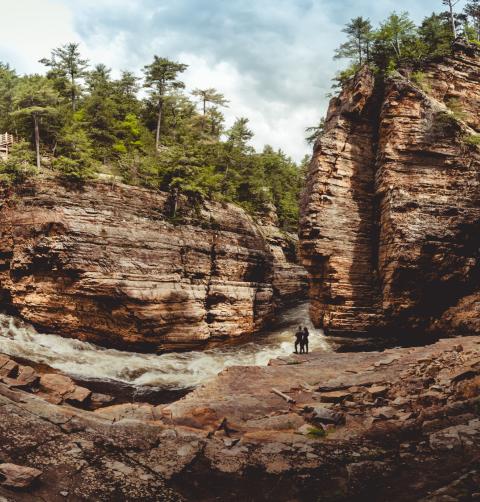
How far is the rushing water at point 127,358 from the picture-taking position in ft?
54.1

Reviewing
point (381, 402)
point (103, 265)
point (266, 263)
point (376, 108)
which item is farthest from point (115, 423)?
point (376, 108)

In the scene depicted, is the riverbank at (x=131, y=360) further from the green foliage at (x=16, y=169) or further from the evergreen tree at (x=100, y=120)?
the evergreen tree at (x=100, y=120)

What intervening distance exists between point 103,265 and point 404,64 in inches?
982

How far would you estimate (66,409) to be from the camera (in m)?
8.05

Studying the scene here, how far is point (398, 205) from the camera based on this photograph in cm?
2161

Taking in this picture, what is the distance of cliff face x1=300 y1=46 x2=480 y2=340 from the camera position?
2119 cm

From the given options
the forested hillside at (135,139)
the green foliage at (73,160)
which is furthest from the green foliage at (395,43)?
the green foliage at (73,160)

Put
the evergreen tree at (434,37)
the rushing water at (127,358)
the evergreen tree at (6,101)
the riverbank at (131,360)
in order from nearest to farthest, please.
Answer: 1. the riverbank at (131,360)
2. the rushing water at (127,358)
3. the evergreen tree at (434,37)
4. the evergreen tree at (6,101)

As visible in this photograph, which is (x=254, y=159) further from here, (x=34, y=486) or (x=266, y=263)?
(x=34, y=486)

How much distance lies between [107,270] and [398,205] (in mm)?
17532

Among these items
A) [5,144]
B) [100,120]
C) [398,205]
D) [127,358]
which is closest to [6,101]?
[100,120]

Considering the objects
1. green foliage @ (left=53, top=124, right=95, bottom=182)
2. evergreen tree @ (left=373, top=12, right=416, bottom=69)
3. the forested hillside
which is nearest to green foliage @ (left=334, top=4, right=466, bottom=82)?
evergreen tree @ (left=373, top=12, right=416, bottom=69)

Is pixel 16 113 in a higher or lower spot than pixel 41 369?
higher

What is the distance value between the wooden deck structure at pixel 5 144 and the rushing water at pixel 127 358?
10942mm
